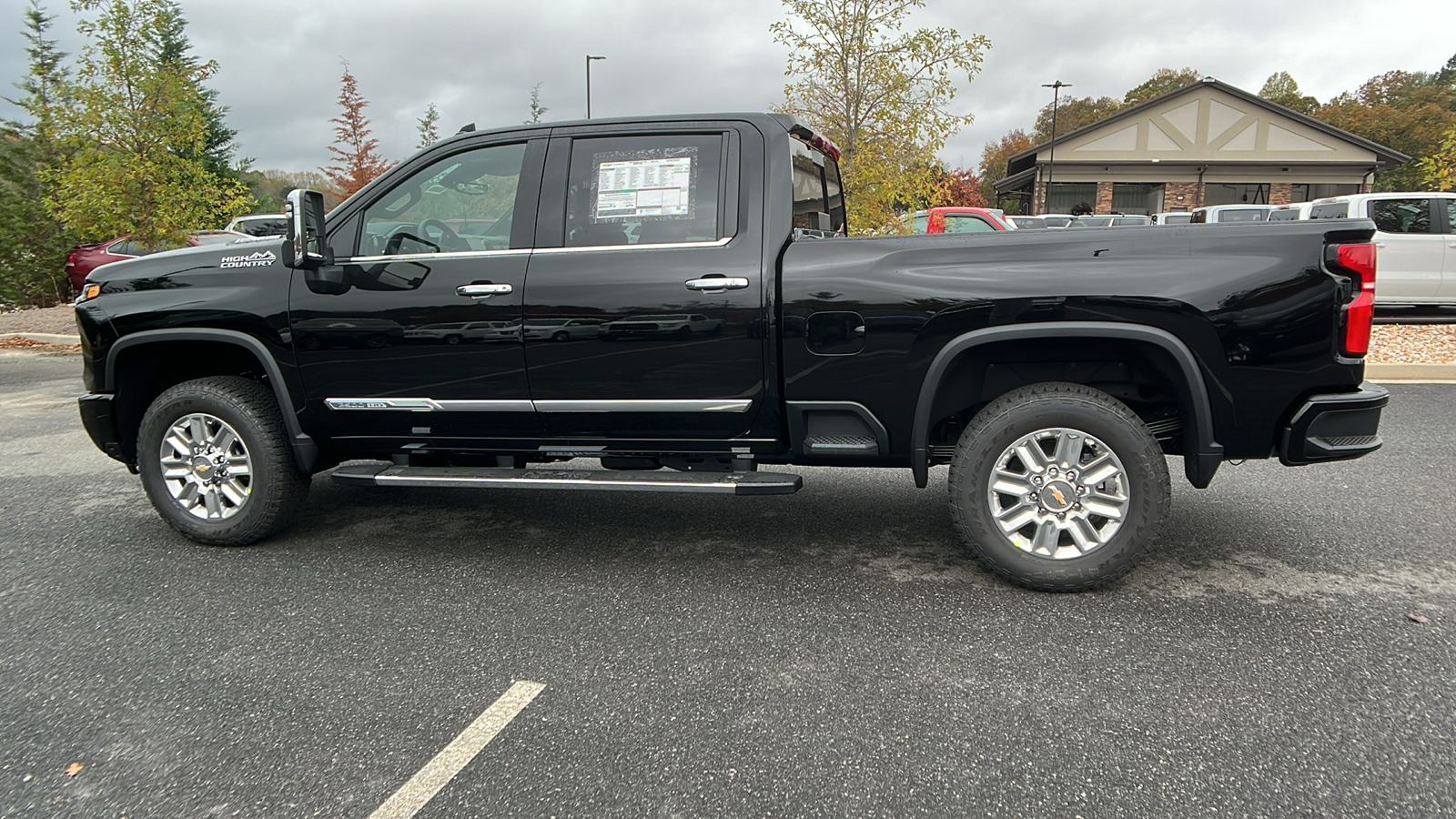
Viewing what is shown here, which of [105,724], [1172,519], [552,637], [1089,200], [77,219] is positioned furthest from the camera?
[1089,200]

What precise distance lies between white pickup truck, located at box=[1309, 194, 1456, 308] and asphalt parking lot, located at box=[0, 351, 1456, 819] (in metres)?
8.27

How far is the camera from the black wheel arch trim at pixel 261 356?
13.7 feet

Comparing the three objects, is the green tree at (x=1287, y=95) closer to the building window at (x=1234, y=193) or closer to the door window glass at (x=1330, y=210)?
the building window at (x=1234, y=193)

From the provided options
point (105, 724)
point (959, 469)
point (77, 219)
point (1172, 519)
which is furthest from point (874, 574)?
point (77, 219)

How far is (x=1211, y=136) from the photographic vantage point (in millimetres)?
37875

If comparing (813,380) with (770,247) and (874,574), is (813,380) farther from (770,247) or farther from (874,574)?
(874,574)

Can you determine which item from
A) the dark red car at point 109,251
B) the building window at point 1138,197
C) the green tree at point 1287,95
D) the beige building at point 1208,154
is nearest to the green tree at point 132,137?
the dark red car at point 109,251

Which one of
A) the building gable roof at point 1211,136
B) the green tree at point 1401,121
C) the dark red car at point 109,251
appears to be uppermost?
the green tree at point 1401,121

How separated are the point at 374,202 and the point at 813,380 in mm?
2212

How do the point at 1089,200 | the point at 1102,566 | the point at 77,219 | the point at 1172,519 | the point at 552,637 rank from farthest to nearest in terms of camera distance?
the point at 1089,200
the point at 77,219
the point at 1172,519
the point at 1102,566
the point at 552,637

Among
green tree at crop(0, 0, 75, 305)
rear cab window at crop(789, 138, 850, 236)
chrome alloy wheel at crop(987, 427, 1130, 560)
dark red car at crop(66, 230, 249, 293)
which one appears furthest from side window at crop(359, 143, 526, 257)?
green tree at crop(0, 0, 75, 305)

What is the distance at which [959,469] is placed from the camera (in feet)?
11.9

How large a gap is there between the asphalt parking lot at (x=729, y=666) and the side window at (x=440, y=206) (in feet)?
4.80

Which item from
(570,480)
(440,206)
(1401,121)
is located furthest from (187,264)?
(1401,121)
